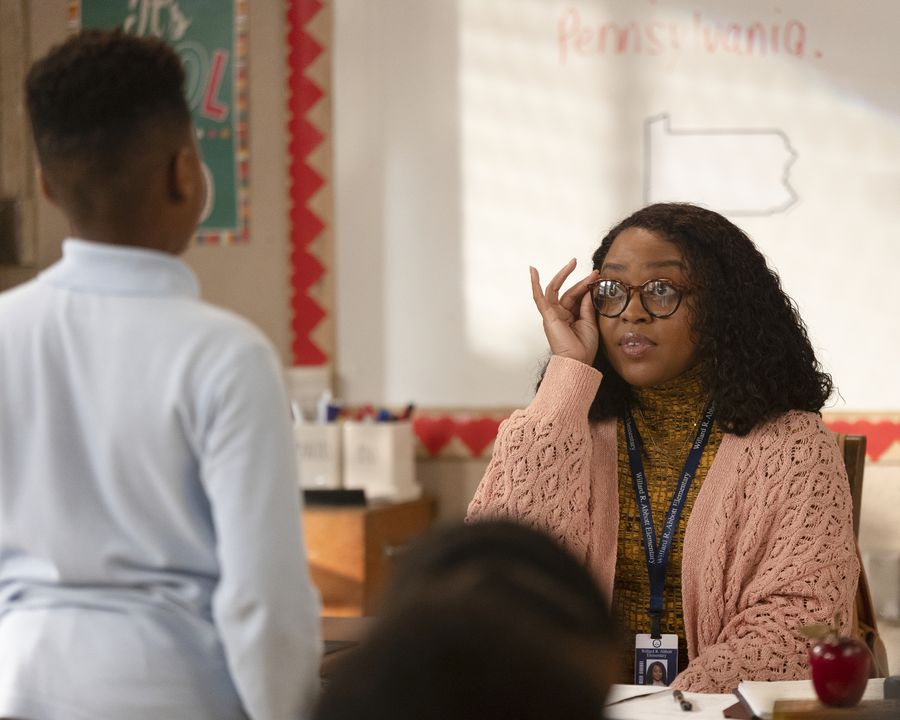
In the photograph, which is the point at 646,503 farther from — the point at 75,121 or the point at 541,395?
the point at 75,121

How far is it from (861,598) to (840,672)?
0.77 meters

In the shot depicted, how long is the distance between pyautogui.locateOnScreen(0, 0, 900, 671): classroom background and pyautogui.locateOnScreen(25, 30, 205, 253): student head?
239 cm

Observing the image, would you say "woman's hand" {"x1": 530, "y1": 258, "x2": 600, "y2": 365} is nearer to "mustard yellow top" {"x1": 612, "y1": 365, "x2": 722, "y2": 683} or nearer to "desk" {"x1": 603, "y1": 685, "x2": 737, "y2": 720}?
"mustard yellow top" {"x1": 612, "y1": 365, "x2": 722, "y2": 683}

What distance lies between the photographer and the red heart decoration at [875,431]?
327 cm

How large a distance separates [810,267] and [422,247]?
111 centimetres

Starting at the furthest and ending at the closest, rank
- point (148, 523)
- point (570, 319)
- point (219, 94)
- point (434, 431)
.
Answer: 1. point (219, 94)
2. point (434, 431)
3. point (570, 319)
4. point (148, 523)

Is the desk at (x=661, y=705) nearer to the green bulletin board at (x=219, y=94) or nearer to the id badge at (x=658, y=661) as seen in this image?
the id badge at (x=658, y=661)

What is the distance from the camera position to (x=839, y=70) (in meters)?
3.29

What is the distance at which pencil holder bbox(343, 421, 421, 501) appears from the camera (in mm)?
3314

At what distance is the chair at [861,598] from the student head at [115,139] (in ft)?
4.17

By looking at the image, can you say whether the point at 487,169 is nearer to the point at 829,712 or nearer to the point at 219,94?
the point at 219,94

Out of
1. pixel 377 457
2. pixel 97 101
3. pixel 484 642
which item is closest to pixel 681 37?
pixel 377 457

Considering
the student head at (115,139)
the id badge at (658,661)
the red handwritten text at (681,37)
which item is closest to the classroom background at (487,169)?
the red handwritten text at (681,37)

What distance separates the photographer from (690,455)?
1943 mm
